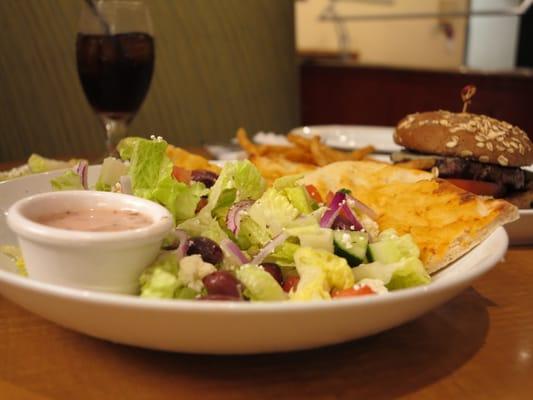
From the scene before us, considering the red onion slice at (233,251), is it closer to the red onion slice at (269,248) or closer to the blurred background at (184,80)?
the red onion slice at (269,248)

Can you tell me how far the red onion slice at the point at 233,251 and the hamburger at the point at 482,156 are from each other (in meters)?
0.75

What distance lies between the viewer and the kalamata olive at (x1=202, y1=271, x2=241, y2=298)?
894 mm

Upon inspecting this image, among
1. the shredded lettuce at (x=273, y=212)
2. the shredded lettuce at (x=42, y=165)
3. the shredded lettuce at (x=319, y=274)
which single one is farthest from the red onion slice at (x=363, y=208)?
the shredded lettuce at (x=42, y=165)

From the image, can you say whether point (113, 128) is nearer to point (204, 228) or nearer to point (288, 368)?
point (204, 228)

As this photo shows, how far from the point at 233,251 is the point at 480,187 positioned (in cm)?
81

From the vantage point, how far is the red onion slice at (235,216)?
115 cm

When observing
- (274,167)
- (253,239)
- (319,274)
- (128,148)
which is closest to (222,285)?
(319,274)

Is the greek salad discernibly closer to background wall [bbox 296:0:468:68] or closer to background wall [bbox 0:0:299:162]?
background wall [bbox 0:0:299:162]

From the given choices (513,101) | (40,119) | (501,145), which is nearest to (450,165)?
(501,145)

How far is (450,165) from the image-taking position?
166cm

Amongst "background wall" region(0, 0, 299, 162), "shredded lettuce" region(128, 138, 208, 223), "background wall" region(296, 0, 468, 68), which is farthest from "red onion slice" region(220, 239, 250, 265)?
"background wall" region(296, 0, 468, 68)

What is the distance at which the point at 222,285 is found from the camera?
2.94 feet

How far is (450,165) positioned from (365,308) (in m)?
0.97

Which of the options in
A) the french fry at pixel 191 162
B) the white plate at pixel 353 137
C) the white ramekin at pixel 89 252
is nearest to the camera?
the white ramekin at pixel 89 252
